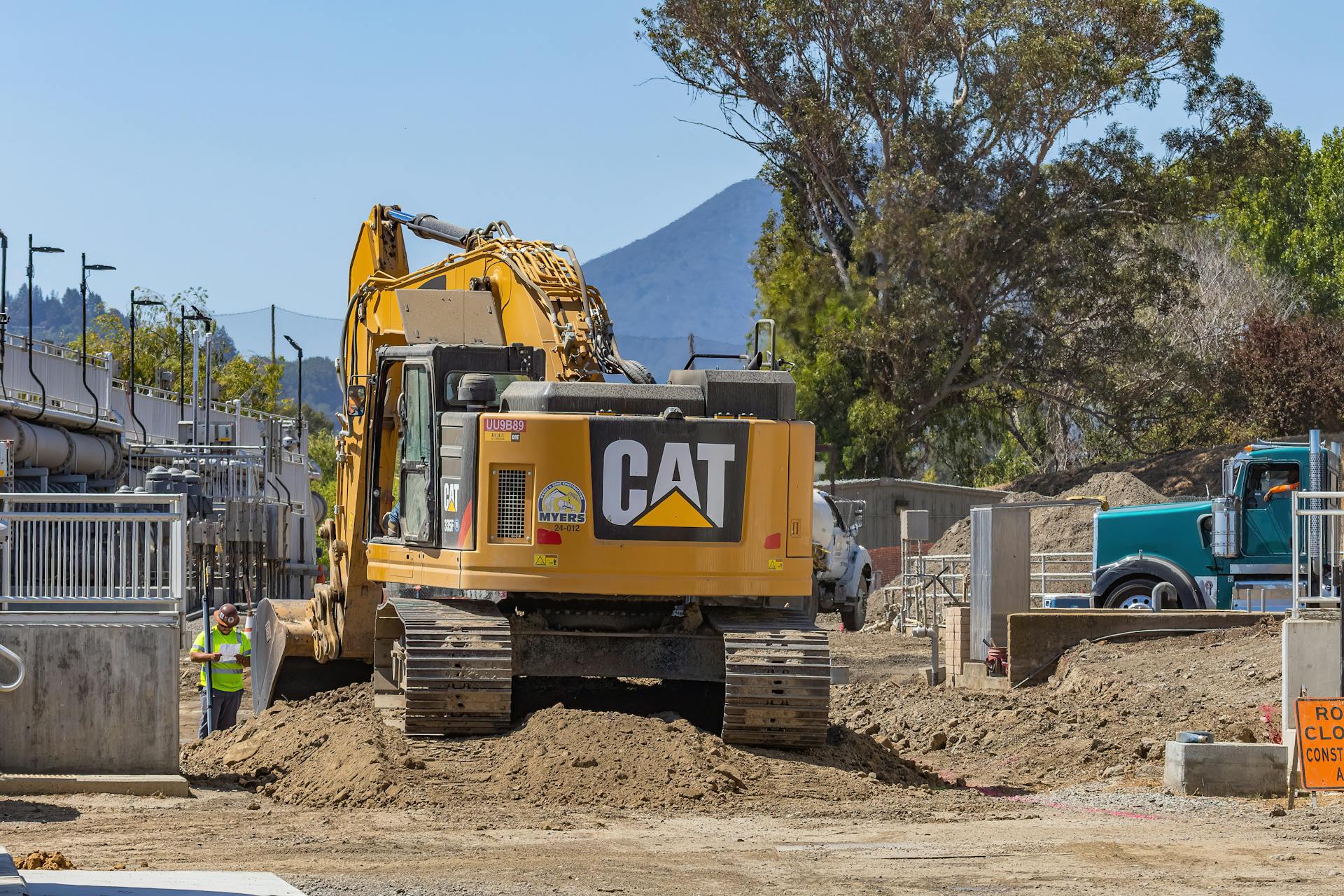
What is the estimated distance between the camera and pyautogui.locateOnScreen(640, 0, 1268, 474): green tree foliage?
48.3 meters

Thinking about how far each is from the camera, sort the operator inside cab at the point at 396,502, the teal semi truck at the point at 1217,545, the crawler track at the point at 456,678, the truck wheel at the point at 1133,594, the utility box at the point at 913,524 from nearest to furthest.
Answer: the crawler track at the point at 456,678, the operator inside cab at the point at 396,502, the teal semi truck at the point at 1217,545, the truck wheel at the point at 1133,594, the utility box at the point at 913,524

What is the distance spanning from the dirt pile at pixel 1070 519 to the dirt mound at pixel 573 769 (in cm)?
2319

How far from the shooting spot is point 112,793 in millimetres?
12508

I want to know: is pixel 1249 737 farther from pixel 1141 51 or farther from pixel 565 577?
pixel 1141 51

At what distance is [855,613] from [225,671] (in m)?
19.0

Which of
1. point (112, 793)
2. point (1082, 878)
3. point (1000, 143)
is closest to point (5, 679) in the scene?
point (112, 793)

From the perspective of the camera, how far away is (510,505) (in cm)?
1244

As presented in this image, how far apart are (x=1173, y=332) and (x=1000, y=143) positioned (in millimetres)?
17465

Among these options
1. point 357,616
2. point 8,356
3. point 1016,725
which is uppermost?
point 8,356

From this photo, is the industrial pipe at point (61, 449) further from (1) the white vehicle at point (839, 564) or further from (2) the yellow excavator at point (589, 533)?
(2) the yellow excavator at point (589, 533)

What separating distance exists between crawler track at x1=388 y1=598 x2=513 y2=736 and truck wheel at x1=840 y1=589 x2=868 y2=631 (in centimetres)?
2194

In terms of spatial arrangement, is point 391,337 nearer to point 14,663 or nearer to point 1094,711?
point 14,663

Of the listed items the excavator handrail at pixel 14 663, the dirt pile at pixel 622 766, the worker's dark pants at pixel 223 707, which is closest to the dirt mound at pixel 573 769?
the dirt pile at pixel 622 766

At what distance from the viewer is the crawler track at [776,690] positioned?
12.2m
